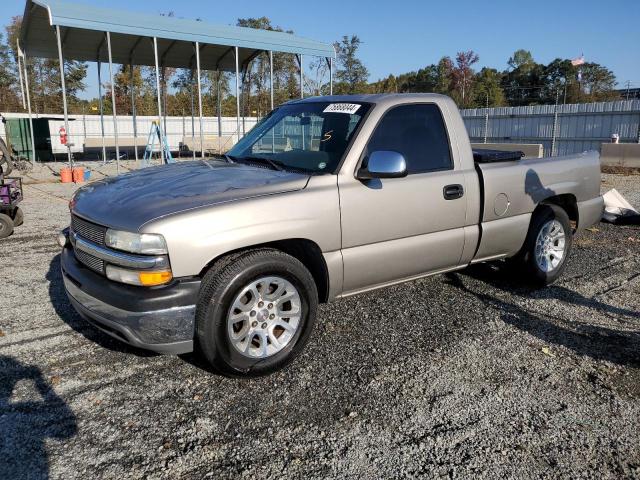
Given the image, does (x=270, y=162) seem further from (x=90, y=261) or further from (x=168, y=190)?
(x=90, y=261)

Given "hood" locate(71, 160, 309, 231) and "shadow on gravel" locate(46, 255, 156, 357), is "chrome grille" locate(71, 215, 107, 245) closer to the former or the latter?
"hood" locate(71, 160, 309, 231)

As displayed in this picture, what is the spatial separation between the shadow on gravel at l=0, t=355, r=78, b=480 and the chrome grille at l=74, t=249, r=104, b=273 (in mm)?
793

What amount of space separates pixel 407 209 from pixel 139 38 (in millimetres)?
17873

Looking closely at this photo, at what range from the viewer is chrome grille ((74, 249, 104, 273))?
10.8ft

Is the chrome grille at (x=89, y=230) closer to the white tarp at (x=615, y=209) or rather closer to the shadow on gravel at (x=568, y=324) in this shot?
the shadow on gravel at (x=568, y=324)

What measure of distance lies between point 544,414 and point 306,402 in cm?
141

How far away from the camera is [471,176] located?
4.46 metres

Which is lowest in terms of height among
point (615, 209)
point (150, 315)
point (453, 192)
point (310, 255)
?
point (615, 209)

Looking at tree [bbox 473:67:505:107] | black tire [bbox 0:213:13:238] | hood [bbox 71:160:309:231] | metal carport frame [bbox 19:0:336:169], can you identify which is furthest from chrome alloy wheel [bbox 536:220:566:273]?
→ tree [bbox 473:67:505:107]

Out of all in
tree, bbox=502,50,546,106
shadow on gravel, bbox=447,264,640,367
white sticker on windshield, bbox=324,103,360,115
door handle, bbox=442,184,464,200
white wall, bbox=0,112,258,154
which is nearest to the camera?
shadow on gravel, bbox=447,264,640,367

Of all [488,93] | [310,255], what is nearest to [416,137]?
[310,255]

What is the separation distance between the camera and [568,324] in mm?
4414

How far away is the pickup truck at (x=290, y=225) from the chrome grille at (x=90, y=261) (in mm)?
13

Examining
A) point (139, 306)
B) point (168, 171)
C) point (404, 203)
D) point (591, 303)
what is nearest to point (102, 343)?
point (139, 306)
